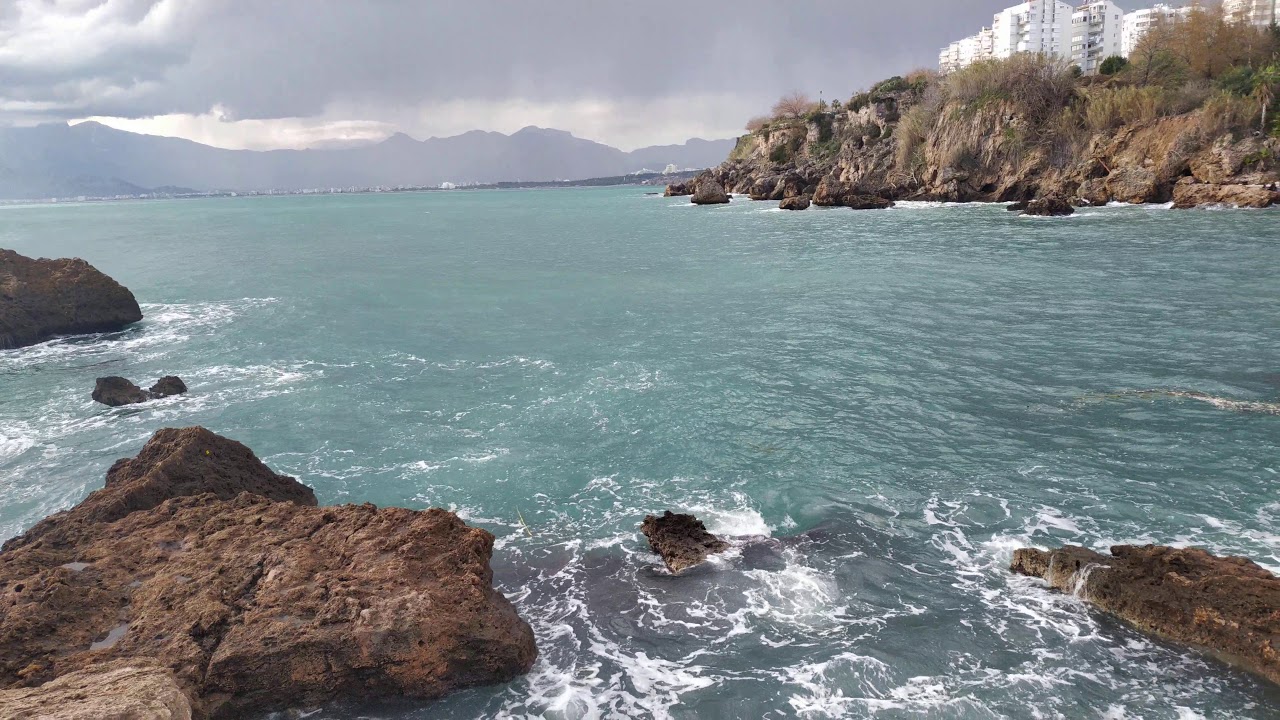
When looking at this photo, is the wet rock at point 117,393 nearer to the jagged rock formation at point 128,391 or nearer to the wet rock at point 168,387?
the jagged rock formation at point 128,391

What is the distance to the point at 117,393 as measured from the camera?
18.0m

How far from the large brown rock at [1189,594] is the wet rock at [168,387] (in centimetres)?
1986

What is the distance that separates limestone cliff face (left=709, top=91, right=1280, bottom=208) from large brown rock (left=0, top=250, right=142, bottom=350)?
64.0 meters

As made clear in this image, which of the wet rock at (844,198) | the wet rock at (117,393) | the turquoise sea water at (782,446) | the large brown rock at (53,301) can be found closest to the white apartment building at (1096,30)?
the wet rock at (844,198)

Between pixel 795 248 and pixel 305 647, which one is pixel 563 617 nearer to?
pixel 305 647

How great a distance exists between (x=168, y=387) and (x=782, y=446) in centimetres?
1578

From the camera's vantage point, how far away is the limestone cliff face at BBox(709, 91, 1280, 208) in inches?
1993

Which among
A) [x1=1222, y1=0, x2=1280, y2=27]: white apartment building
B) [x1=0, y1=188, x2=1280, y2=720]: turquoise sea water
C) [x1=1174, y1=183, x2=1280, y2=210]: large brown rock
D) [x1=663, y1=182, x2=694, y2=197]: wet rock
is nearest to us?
[x1=0, y1=188, x2=1280, y2=720]: turquoise sea water

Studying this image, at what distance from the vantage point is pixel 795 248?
4456 centimetres

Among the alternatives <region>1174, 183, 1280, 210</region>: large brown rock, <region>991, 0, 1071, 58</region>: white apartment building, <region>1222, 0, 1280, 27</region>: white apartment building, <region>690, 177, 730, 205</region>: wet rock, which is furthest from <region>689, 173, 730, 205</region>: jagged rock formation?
<region>991, 0, 1071, 58</region>: white apartment building

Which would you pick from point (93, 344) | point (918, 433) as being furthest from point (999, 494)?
point (93, 344)

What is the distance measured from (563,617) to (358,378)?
1282 cm

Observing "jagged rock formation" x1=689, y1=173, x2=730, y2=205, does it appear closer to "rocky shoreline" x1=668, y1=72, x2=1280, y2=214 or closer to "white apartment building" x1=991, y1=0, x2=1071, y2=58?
"rocky shoreline" x1=668, y1=72, x2=1280, y2=214

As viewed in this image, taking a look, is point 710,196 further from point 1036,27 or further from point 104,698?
point 104,698
